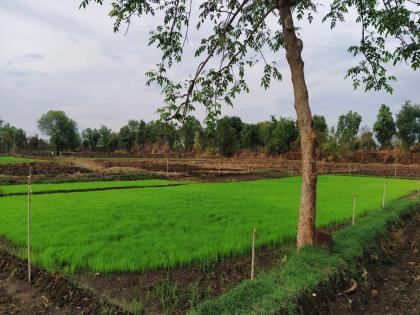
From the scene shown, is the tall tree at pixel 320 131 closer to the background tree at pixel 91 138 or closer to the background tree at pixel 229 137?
the background tree at pixel 229 137

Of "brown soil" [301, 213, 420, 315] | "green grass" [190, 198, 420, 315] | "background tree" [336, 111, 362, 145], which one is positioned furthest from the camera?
"background tree" [336, 111, 362, 145]

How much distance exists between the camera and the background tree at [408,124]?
48.8 metres

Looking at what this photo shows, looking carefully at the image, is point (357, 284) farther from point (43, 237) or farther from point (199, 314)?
point (43, 237)

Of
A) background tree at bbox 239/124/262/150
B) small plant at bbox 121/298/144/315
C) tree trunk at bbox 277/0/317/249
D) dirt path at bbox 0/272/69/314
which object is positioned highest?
background tree at bbox 239/124/262/150

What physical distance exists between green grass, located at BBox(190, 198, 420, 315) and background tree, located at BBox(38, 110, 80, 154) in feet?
281

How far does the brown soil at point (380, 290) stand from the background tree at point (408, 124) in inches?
1835

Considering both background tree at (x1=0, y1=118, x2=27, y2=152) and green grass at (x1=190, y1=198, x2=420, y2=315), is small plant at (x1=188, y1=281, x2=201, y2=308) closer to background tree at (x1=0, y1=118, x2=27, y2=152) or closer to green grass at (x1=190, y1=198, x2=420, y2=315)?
green grass at (x1=190, y1=198, x2=420, y2=315)

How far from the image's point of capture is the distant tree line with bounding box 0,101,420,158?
1738 inches

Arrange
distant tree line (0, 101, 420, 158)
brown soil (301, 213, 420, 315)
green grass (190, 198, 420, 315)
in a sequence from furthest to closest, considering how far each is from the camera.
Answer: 1. distant tree line (0, 101, 420, 158)
2. brown soil (301, 213, 420, 315)
3. green grass (190, 198, 420, 315)

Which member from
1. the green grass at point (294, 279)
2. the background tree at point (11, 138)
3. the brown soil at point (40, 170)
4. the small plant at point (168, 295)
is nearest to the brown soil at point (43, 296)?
the small plant at point (168, 295)

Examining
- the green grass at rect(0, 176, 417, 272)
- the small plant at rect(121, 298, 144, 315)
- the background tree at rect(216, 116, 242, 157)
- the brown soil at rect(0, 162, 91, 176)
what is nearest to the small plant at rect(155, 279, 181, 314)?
the small plant at rect(121, 298, 144, 315)

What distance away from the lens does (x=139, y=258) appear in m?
6.70

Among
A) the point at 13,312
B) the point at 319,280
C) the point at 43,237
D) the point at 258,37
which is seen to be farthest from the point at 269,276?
the point at 43,237

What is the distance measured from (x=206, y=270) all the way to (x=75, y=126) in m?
91.1
